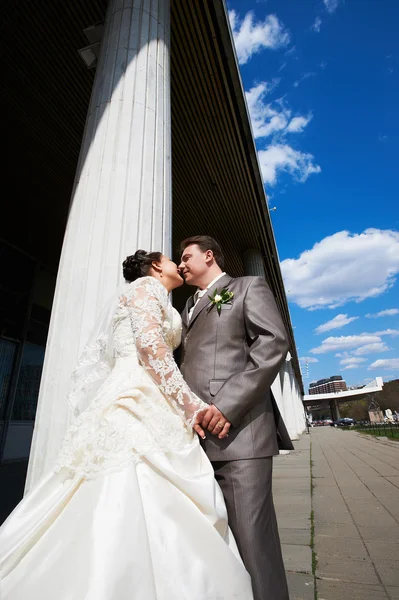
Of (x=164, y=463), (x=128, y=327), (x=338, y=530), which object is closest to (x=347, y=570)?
(x=338, y=530)

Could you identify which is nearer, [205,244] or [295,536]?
[205,244]

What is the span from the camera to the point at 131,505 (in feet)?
3.18

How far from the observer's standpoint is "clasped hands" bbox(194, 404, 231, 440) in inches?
52.5

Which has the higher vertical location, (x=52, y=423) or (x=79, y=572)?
(x=52, y=423)

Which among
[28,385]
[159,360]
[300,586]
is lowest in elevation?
[300,586]

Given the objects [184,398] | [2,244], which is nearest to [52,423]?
[184,398]

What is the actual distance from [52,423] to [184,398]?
876mm

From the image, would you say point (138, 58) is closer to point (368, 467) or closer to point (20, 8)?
point (20, 8)

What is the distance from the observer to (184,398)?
4.38 ft

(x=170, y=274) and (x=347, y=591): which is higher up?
(x=170, y=274)

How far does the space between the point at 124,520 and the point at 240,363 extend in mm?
807

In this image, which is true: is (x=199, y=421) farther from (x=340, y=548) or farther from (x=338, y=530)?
(x=338, y=530)

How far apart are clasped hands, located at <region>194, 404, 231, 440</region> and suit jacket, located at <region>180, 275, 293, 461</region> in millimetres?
26

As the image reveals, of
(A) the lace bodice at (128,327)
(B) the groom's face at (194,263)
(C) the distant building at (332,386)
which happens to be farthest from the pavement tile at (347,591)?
(C) the distant building at (332,386)
